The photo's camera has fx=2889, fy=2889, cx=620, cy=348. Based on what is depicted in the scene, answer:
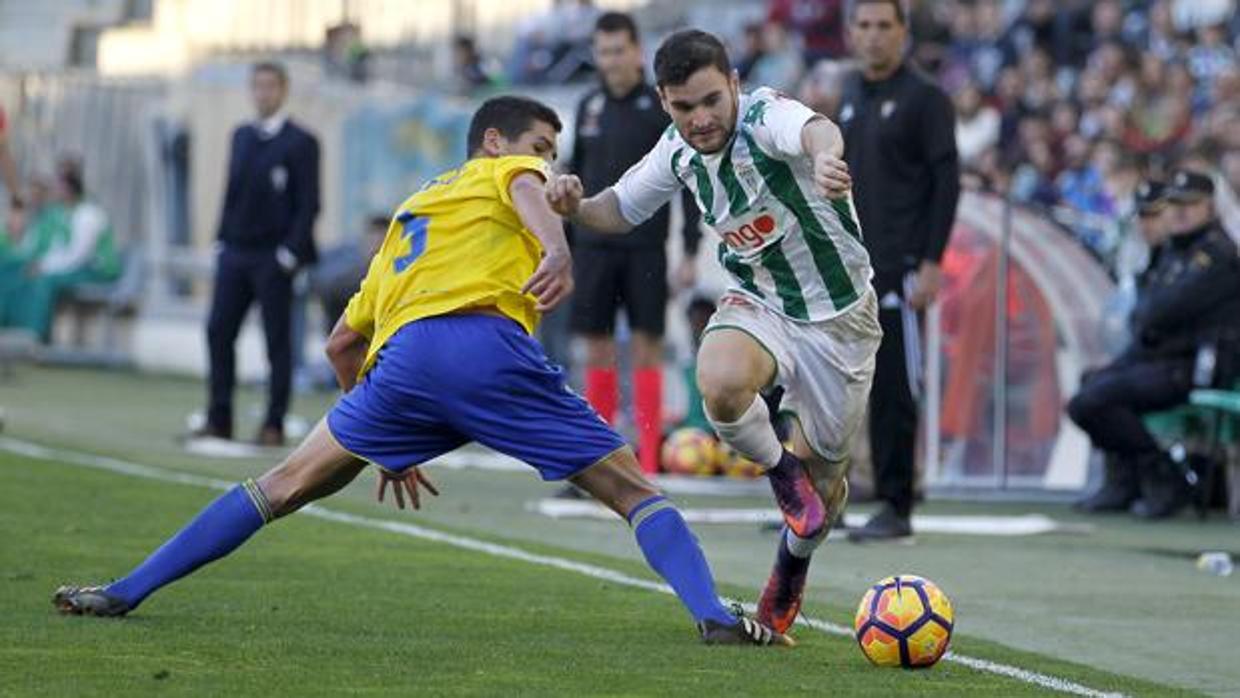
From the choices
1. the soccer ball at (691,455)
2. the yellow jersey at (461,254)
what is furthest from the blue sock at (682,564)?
the soccer ball at (691,455)

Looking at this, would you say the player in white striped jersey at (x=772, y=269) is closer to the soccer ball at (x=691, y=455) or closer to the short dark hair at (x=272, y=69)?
the soccer ball at (x=691, y=455)

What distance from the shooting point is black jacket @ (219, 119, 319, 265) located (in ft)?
59.0

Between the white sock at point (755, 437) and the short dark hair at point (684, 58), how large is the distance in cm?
114

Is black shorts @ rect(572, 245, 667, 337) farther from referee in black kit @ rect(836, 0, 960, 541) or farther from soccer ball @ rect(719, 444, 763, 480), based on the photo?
referee in black kit @ rect(836, 0, 960, 541)

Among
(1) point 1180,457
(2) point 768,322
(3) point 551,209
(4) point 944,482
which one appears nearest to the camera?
(3) point 551,209

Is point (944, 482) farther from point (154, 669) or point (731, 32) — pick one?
point (731, 32)

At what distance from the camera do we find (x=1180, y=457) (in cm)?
1555

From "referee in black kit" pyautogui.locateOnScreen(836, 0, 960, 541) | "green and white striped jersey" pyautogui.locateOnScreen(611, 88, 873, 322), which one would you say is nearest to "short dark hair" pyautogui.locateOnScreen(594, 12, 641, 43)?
"referee in black kit" pyautogui.locateOnScreen(836, 0, 960, 541)

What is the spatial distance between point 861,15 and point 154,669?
236 inches

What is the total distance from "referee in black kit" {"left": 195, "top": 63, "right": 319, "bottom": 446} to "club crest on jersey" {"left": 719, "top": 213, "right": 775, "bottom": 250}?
8.61 m

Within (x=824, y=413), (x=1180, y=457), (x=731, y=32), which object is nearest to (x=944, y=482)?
(x=1180, y=457)

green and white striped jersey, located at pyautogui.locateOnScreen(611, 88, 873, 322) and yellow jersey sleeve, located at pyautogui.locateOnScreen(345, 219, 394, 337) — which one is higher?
green and white striped jersey, located at pyautogui.locateOnScreen(611, 88, 873, 322)

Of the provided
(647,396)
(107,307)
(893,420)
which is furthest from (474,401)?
(107,307)

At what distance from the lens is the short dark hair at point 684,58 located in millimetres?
9047
